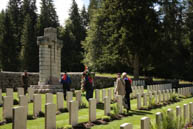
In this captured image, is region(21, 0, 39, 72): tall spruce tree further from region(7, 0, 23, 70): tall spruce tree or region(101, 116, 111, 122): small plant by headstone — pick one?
region(101, 116, 111, 122): small plant by headstone

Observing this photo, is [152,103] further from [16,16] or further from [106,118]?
[16,16]

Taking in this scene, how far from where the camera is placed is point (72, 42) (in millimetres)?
48125

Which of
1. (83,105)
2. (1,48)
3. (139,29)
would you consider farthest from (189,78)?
(1,48)

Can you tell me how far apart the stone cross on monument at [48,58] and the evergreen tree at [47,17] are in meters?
28.2

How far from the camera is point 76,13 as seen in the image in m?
55.7

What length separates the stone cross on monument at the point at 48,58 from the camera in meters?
16.4

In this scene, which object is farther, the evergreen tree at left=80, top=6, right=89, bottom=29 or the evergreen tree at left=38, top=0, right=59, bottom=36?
the evergreen tree at left=80, top=6, right=89, bottom=29

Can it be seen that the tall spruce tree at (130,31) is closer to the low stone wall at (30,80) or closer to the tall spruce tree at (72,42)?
the low stone wall at (30,80)

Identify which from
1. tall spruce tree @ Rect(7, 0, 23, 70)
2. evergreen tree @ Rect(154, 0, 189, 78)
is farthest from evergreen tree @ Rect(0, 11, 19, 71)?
evergreen tree @ Rect(154, 0, 189, 78)

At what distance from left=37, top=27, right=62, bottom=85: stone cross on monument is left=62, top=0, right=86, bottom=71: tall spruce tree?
1069 inches

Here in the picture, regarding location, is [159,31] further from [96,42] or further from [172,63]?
[96,42]

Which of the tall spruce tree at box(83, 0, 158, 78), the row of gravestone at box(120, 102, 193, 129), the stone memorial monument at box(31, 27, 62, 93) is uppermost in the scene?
the tall spruce tree at box(83, 0, 158, 78)

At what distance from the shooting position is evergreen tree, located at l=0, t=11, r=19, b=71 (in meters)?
42.1

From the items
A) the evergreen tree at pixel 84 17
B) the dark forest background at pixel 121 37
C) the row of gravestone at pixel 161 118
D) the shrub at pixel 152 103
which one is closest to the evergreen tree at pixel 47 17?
the dark forest background at pixel 121 37
